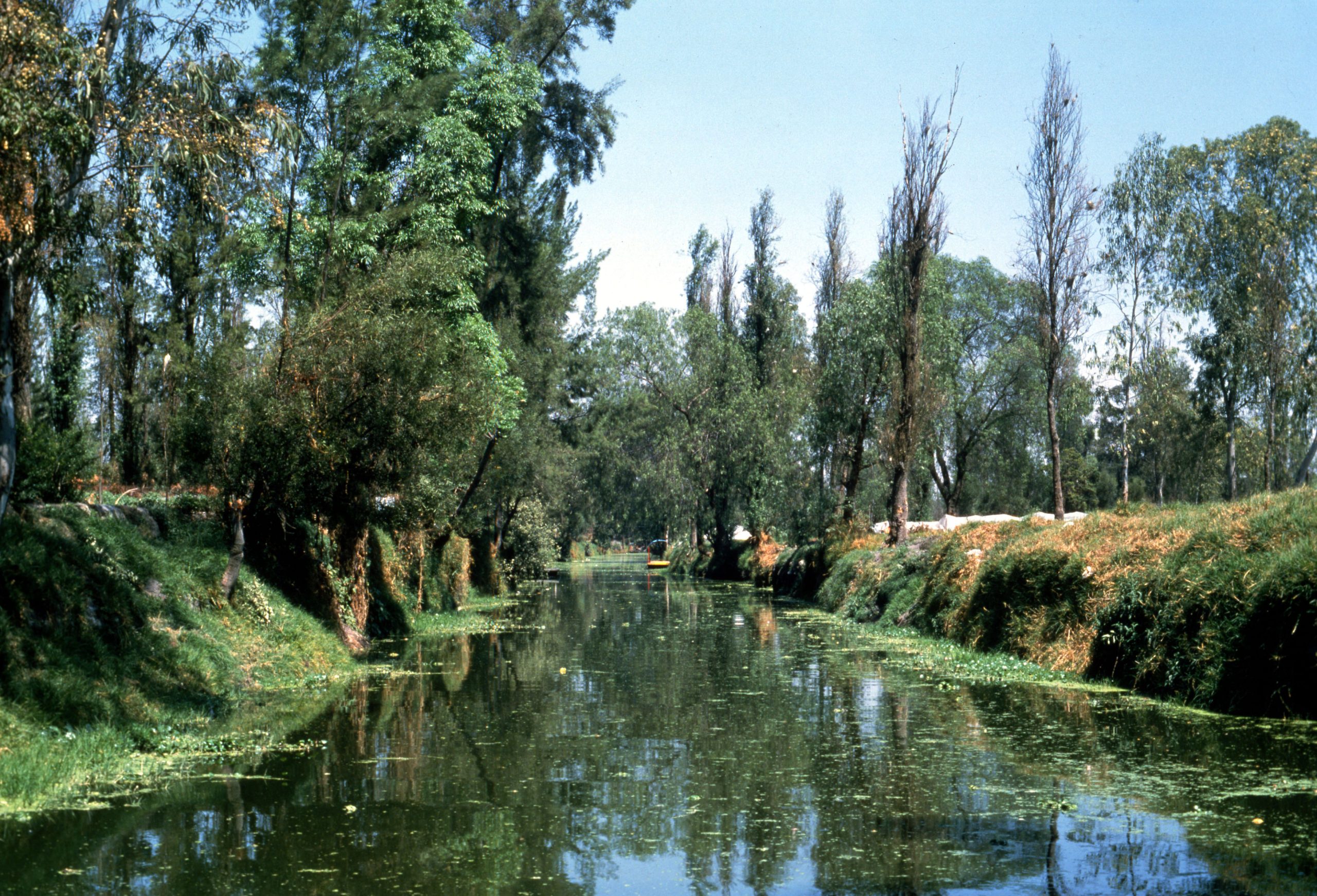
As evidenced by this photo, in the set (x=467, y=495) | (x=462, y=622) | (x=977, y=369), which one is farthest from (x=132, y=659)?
(x=977, y=369)

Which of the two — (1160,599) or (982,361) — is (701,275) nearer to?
(982,361)

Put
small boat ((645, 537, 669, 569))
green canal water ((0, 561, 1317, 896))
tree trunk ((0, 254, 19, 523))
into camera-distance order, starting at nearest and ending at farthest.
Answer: green canal water ((0, 561, 1317, 896)) → tree trunk ((0, 254, 19, 523)) → small boat ((645, 537, 669, 569))

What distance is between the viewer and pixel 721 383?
54.5 metres

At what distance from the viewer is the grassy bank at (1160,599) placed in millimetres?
12469

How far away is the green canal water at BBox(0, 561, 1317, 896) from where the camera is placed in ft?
23.2

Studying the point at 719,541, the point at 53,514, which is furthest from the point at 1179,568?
the point at 719,541

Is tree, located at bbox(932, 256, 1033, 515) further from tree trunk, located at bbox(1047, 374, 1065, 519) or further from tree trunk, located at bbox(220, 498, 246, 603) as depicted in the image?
tree trunk, located at bbox(220, 498, 246, 603)

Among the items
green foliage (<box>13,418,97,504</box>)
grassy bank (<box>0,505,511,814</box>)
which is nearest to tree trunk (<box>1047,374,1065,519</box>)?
grassy bank (<box>0,505,511,814</box>)

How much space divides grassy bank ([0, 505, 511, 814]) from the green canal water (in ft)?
2.47

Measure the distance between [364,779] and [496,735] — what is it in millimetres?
2687

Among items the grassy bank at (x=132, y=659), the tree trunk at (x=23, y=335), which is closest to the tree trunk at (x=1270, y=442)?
the grassy bank at (x=132, y=659)

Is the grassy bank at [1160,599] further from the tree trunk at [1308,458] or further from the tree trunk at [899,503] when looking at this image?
the tree trunk at [1308,458]

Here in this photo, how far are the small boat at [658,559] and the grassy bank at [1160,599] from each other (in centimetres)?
5494

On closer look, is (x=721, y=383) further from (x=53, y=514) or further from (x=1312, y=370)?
(x=53, y=514)
